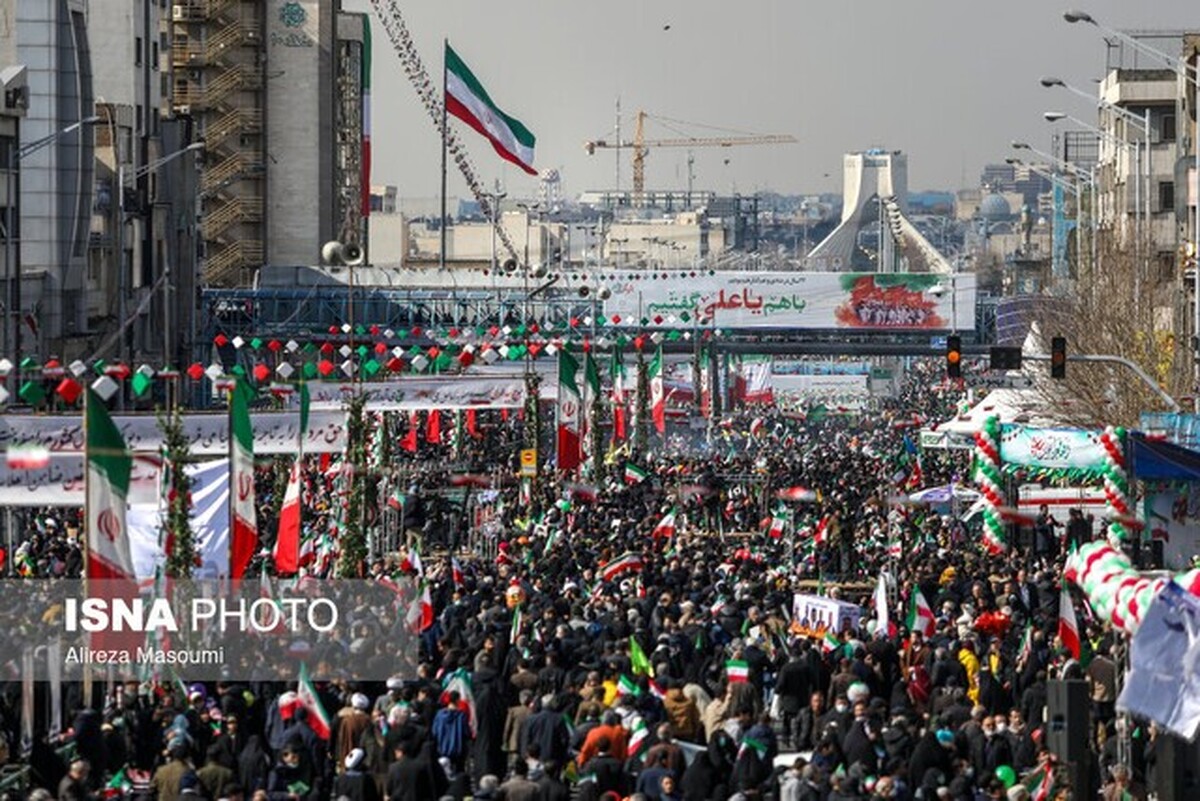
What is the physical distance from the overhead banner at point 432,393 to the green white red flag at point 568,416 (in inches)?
87.5

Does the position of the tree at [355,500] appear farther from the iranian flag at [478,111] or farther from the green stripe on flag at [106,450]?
the iranian flag at [478,111]

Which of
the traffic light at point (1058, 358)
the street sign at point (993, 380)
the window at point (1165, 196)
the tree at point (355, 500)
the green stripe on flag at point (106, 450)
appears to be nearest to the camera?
the green stripe on flag at point (106, 450)

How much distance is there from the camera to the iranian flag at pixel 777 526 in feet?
158

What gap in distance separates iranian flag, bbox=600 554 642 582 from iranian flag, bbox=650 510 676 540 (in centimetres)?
592

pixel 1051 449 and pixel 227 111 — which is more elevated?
pixel 227 111

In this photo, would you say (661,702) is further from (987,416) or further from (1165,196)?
(1165,196)

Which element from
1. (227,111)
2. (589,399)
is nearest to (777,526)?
(589,399)

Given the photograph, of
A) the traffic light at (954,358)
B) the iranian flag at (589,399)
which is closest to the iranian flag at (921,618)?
the traffic light at (954,358)

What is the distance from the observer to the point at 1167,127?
308 feet

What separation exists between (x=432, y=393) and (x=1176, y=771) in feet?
120

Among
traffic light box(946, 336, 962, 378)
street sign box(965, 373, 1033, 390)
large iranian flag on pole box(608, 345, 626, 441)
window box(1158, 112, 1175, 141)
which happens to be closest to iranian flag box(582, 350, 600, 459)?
large iranian flag on pole box(608, 345, 626, 441)

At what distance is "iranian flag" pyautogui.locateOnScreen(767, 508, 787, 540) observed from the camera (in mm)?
48250

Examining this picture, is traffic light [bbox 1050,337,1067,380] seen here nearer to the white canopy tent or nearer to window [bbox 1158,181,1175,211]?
the white canopy tent

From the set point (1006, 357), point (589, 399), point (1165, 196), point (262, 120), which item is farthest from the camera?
point (262, 120)
